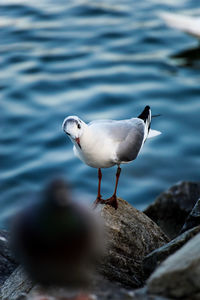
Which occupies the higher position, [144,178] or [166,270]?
[144,178]

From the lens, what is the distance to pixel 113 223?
6.77 metres

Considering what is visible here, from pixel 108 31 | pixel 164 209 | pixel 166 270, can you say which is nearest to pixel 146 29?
pixel 108 31

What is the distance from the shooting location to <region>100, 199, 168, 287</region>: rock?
636 centimetres

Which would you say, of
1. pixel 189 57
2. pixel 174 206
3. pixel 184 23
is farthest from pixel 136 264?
pixel 184 23

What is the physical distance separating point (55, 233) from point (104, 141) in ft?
10.4

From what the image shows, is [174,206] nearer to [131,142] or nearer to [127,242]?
[131,142]

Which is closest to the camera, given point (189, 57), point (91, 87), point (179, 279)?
point (179, 279)

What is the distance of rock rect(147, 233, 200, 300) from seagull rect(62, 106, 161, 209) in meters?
2.38

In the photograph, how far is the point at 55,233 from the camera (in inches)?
152

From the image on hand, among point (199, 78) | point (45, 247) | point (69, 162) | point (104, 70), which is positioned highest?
point (104, 70)

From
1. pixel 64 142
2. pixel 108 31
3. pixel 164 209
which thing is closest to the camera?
pixel 164 209

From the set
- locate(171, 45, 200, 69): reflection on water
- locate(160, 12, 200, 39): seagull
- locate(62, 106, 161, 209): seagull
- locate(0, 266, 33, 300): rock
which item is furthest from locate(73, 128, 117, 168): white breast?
locate(160, 12, 200, 39): seagull

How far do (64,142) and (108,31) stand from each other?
27.0 ft

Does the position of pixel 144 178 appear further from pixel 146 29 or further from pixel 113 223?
pixel 146 29
